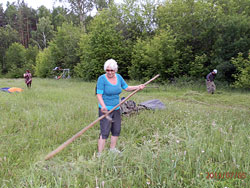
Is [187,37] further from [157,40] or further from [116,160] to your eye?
[116,160]

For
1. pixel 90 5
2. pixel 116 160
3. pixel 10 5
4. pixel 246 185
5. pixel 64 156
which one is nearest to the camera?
pixel 246 185

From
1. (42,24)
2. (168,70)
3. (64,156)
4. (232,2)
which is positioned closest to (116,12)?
(168,70)

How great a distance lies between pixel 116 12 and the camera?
22.8 m

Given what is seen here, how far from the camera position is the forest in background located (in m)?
14.7

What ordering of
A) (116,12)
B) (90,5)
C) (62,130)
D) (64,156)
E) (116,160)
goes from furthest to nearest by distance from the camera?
(90,5) < (116,12) < (62,130) < (64,156) < (116,160)

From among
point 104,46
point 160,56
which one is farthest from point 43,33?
point 160,56

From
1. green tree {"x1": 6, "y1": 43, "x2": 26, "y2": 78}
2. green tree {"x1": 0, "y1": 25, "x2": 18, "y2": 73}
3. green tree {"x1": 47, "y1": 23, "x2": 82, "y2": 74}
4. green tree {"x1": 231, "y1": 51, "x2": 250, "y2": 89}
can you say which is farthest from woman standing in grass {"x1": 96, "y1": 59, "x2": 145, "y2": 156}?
green tree {"x1": 0, "y1": 25, "x2": 18, "y2": 73}

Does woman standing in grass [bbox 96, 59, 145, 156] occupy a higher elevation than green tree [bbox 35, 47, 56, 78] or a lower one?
lower

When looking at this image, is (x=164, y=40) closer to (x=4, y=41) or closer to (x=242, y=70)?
(x=242, y=70)

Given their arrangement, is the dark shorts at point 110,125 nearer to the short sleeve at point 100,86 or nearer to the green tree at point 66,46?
the short sleeve at point 100,86

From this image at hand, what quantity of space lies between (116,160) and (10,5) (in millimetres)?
71239

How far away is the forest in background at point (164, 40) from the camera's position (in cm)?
1471

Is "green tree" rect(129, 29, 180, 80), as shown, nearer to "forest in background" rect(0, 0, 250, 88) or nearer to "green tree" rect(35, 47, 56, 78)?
"forest in background" rect(0, 0, 250, 88)

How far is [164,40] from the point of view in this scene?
53.8ft
